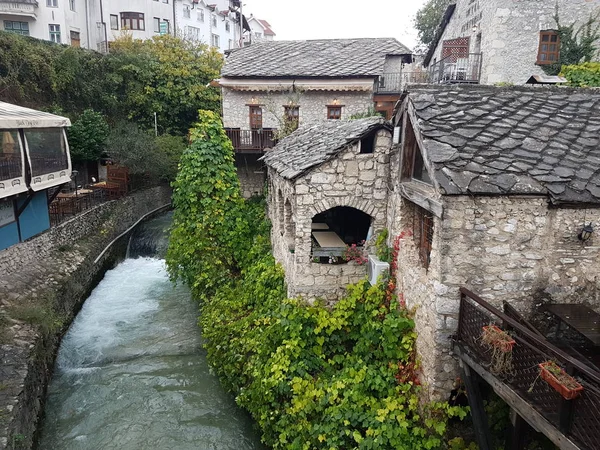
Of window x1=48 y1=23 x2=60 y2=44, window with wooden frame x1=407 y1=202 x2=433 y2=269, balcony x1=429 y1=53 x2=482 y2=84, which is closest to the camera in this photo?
window with wooden frame x1=407 y1=202 x2=433 y2=269

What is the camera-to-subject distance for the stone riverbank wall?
8.23 m

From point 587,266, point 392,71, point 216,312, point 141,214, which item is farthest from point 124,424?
point 392,71

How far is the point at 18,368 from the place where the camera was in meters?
8.88

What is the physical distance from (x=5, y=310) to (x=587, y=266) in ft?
40.4

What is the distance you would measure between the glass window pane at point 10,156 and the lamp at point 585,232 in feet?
37.6

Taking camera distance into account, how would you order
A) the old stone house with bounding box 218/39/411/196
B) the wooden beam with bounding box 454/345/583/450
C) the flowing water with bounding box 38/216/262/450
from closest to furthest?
the wooden beam with bounding box 454/345/583/450
the flowing water with bounding box 38/216/262/450
the old stone house with bounding box 218/39/411/196

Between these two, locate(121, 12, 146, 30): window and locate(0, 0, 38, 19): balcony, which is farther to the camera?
locate(121, 12, 146, 30): window

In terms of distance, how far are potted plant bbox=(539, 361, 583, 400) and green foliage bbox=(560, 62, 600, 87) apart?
42.7ft

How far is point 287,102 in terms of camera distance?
65.4ft

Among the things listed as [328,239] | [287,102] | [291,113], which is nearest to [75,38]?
[287,102]

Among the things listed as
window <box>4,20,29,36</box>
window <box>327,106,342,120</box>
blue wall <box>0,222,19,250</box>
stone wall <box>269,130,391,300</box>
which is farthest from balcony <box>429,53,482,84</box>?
window <box>4,20,29,36</box>

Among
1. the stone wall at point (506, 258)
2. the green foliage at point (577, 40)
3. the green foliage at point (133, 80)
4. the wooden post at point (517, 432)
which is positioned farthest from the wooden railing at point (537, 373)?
the green foliage at point (133, 80)

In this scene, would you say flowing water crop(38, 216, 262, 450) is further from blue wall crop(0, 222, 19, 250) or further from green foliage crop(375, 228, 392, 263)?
green foliage crop(375, 228, 392, 263)

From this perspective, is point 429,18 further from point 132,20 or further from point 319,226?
point 319,226
